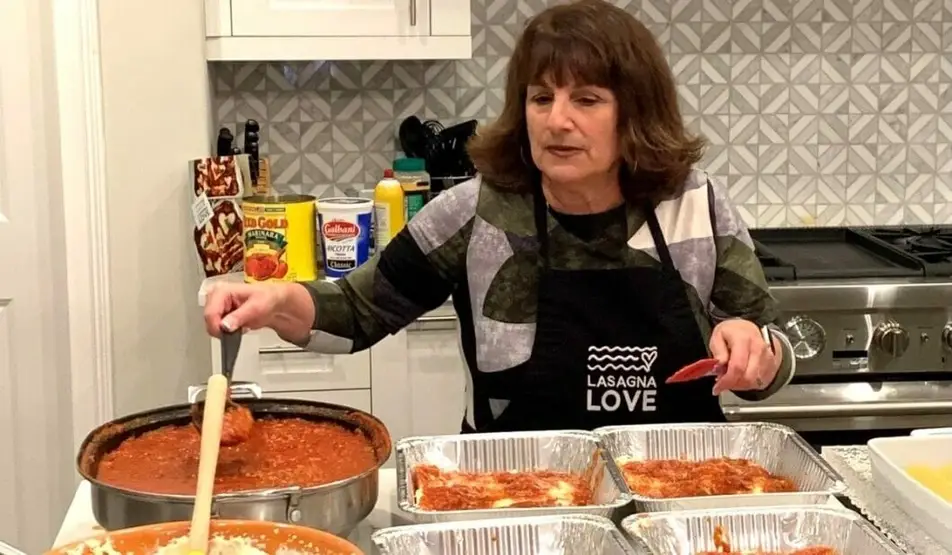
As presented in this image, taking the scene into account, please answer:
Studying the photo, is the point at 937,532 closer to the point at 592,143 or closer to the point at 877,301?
the point at 592,143

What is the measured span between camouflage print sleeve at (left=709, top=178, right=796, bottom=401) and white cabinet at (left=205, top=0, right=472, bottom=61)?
103 cm

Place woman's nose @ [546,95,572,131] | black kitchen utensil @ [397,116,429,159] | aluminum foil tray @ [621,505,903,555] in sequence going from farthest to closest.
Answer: black kitchen utensil @ [397,116,429,159]
woman's nose @ [546,95,572,131]
aluminum foil tray @ [621,505,903,555]

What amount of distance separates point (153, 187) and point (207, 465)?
1539mm

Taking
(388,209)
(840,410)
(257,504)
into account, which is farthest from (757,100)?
(257,504)

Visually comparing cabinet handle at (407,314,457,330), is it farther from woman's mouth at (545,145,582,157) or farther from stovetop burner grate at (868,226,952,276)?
stovetop burner grate at (868,226,952,276)

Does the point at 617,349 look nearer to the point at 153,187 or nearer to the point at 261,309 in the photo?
the point at 261,309

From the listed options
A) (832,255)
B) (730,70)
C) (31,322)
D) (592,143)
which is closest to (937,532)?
(592,143)

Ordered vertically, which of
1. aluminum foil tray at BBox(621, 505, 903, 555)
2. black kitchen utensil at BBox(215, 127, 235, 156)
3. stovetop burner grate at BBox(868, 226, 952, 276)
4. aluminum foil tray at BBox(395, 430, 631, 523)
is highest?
black kitchen utensil at BBox(215, 127, 235, 156)

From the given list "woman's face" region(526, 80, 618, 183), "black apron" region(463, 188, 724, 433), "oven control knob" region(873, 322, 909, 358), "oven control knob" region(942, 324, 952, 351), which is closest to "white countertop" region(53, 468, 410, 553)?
"black apron" region(463, 188, 724, 433)

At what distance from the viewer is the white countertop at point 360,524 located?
131 cm

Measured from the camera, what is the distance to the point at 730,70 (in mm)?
2967

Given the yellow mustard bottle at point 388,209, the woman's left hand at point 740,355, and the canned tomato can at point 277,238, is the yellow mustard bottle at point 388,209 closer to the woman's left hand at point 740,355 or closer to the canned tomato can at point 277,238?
the canned tomato can at point 277,238

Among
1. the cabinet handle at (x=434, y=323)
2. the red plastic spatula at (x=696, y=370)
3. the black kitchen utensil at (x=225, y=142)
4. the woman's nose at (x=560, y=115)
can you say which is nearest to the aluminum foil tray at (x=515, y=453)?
the red plastic spatula at (x=696, y=370)

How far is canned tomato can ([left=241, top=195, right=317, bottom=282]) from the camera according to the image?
2432 mm
